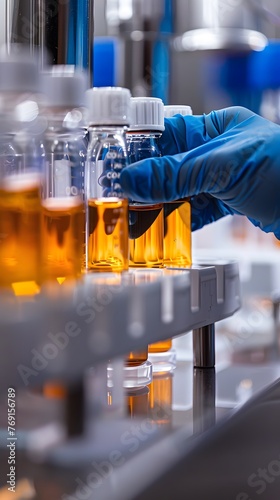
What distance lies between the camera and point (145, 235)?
2.76 ft

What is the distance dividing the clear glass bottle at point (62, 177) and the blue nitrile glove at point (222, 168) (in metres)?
0.07

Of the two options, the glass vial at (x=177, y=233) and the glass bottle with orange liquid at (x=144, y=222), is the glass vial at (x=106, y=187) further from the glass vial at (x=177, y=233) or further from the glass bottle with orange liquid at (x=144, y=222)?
the glass vial at (x=177, y=233)

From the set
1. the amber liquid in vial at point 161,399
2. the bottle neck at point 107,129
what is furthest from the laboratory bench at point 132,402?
the bottle neck at point 107,129

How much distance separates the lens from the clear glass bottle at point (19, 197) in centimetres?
49

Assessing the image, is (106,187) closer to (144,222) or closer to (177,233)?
(144,222)

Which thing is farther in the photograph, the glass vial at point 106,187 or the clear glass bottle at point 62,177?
the glass vial at point 106,187

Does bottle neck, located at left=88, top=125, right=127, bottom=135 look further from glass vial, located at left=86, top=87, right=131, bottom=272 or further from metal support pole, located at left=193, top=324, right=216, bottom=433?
metal support pole, located at left=193, top=324, right=216, bottom=433

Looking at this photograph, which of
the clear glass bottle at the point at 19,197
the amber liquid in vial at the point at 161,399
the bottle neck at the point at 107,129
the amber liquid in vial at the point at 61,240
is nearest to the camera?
the clear glass bottle at the point at 19,197

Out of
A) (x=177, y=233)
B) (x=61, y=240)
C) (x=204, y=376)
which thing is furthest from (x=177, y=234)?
(x=61, y=240)

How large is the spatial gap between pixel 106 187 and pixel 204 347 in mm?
372

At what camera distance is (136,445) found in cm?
73

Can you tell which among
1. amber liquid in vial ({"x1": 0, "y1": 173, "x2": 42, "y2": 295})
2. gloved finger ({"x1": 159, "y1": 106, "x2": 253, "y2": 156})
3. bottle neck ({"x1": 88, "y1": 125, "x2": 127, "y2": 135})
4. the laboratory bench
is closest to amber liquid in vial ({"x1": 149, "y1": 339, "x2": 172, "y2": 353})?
the laboratory bench

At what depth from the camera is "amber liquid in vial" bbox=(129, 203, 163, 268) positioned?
2.73 feet

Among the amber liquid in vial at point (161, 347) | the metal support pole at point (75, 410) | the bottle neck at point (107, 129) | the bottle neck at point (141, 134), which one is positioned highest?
the bottle neck at point (141, 134)
